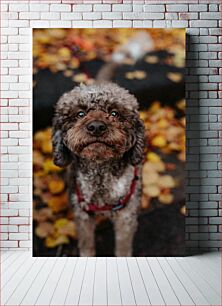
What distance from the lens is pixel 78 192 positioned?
4.49 meters

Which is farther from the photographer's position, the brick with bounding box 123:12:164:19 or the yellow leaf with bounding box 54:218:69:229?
the brick with bounding box 123:12:164:19

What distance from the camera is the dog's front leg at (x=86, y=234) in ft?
14.6

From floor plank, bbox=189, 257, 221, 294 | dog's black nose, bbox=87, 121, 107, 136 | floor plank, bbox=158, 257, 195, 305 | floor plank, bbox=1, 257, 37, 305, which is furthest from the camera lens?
dog's black nose, bbox=87, 121, 107, 136

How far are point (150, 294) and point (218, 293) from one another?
1.48ft

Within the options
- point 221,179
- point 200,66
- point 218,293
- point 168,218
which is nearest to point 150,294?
point 218,293

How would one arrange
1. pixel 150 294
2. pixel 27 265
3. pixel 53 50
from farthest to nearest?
pixel 53 50, pixel 27 265, pixel 150 294

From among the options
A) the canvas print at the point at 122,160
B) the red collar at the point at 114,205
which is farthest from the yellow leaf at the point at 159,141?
the red collar at the point at 114,205

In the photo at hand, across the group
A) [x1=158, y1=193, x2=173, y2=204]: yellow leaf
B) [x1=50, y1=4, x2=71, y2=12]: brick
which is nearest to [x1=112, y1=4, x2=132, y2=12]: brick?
[x1=50, y1=4, x2=71, y2=12]: brick

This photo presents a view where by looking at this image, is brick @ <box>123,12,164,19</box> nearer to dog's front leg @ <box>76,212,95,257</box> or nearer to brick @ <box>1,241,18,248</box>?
dog's front leg @ <box>76,212,95,257</box>

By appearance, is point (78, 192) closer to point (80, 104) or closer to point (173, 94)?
point (80, 104)

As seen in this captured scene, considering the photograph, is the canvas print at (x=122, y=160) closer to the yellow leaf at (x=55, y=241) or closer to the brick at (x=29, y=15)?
the yellow leaf at (x=55, y=241)

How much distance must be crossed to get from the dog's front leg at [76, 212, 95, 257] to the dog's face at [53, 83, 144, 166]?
1.67ft

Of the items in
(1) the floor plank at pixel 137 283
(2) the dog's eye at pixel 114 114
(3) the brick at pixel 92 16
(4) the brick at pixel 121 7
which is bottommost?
(1) the floor plank at pixel 137 283

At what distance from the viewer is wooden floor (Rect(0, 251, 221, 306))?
3336mm
